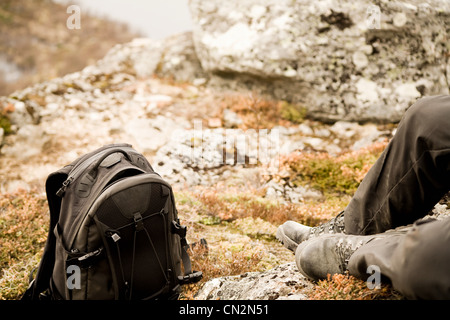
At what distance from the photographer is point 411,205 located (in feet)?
8.61

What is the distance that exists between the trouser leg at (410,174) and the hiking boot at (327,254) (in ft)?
1.15

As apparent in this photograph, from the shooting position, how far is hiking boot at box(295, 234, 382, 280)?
253 centimetres

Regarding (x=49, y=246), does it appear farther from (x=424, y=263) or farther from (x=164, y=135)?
(x=164, y=135)

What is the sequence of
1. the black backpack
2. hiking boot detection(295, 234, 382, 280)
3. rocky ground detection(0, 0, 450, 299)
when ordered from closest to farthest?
hiking boot detection(295, 234, 382, 280) < the black backpack < rocky ground detection(0, 0, 450, 299)

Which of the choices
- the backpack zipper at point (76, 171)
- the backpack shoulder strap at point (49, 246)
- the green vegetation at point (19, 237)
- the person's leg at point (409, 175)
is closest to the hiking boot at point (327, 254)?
the person's leg at point (409, 175)

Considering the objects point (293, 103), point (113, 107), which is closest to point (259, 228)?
point (293, 103)

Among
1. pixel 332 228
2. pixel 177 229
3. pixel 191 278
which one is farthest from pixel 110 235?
pixel 332 228

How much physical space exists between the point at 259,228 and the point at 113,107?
17.1ft

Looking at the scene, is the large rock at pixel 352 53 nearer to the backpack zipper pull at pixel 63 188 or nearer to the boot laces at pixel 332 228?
the boot laces at pixel 332 228

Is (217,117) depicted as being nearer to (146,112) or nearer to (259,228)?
(146,112)

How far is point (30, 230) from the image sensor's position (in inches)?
169

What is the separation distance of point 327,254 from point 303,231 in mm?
895

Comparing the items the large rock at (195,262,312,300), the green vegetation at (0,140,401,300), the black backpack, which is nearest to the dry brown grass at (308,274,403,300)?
the green vegetation at (0,140,401,300)

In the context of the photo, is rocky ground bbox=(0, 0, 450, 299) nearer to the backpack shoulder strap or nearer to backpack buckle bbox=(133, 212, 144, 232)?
the backpack shoulder strap
